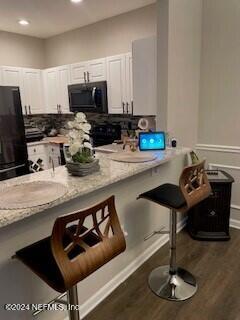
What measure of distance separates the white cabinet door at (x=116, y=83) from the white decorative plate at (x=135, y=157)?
1.60m

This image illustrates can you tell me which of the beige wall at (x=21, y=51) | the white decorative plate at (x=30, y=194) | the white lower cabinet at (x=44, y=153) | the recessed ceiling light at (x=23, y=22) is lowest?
the white lower cabinet at (x=44, y=153)

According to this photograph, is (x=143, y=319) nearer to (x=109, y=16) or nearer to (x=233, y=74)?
(x=233, y=74)

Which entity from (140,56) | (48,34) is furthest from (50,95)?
(140,56)

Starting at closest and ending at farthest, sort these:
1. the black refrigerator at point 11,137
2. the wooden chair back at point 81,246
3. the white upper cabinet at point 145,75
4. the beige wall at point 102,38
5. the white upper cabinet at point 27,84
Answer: the wooden chair back at point 81,246 → the white upper cabinet at point 145,75 → the black refrigerator at point 11,137 → the beige wall at point 102,38 → the white upper cabinet at point 27,84

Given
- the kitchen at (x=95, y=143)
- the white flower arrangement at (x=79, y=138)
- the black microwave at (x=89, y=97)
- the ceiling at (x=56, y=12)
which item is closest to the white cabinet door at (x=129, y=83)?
the kitchen at (x=95, y=143)

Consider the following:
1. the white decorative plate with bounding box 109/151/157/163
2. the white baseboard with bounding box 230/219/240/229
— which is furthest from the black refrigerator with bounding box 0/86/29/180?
the white baseboard with bounding box 230/219/240/229

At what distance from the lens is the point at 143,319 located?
1.83 m

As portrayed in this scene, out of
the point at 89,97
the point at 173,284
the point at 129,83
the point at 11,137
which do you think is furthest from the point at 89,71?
the point at 173,284

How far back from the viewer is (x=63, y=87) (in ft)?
15.0

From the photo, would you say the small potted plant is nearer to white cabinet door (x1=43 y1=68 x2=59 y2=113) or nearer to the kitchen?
the kitchen

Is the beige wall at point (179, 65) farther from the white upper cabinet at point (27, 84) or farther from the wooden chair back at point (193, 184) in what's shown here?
the white upper cabinet at point (27, 84)

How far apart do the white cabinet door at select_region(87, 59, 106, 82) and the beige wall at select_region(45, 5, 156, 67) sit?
1.55 feet

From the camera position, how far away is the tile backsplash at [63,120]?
4.26 meters

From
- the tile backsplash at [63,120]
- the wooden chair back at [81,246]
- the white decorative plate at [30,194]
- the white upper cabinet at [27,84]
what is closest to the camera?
the wooden chair back at [81,246]
